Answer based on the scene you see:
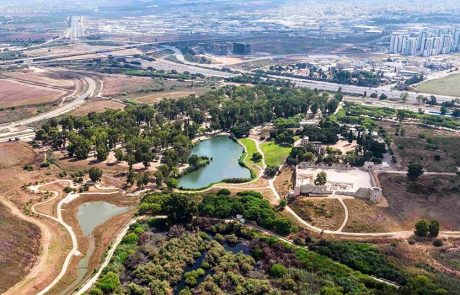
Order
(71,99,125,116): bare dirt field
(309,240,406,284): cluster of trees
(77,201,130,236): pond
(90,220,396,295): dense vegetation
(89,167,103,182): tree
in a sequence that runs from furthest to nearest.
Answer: (71,99,125,116): bare dirt field
(89,167,103,182): tree
(77,201,130,236): pond
(309,240,406,284): cluster of trees
(90,220,396,295): dense vegetation

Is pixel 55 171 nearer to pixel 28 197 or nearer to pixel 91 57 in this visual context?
pixel 28 197

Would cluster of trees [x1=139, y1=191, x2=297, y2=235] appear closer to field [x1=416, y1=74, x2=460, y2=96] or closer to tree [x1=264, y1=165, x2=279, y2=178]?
tree [x1=264, y1=165, x2=279, y2=178]

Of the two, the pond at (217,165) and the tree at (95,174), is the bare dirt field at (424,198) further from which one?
the tree at (95,174)

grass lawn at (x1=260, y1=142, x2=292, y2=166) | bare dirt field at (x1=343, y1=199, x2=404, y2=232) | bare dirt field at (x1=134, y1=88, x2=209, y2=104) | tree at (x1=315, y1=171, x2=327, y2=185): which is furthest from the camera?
bare dirt field at (x1=134, y1=88, x2=209, y2=104)

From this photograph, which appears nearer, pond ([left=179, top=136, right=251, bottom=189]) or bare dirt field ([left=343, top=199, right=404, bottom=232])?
bare dirt field ([left=343, top=199, right=404, bottom=232])

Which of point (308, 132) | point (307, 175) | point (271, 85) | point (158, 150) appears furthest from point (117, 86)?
point (307, 175)

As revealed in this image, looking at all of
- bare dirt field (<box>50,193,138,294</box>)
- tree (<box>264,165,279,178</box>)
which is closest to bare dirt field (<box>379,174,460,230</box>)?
tree (<box>264,165,279,178</box>)

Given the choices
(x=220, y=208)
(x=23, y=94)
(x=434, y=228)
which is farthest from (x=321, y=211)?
(x=23, y=94)

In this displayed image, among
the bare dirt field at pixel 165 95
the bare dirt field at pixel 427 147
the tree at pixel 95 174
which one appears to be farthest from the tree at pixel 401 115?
the tree at pixel 95 174
